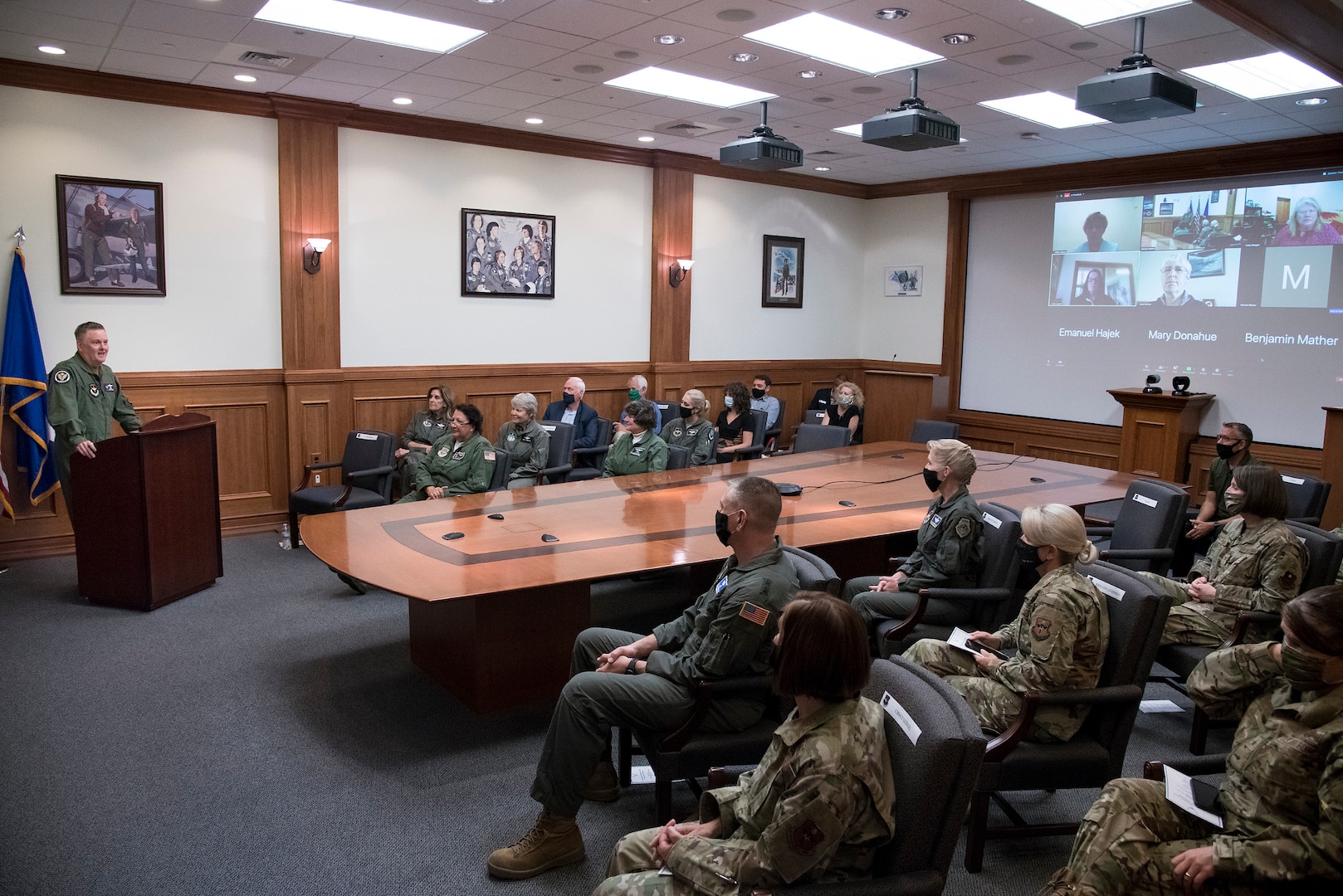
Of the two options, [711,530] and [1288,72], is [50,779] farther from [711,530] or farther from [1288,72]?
[1288,72]

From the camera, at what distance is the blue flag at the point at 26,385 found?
20.1 feet

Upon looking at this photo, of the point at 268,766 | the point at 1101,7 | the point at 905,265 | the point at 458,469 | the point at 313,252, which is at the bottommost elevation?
the point at 268,766

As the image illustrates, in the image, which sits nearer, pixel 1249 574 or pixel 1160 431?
pixel 1249 574

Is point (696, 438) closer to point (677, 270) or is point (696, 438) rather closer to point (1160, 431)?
point (677, 270)

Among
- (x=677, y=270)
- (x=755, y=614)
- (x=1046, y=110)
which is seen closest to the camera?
(x=755, y=614)

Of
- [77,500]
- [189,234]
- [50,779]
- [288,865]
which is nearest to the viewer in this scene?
[288,865]

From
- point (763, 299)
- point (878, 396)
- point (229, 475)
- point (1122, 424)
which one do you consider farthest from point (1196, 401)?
point (229, 475)

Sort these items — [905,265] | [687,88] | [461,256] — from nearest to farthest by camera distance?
[687,88], [461,256], [905,265]

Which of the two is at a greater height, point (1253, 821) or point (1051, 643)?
point (1051, 643)

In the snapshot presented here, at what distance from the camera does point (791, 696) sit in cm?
204

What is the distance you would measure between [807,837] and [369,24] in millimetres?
5441

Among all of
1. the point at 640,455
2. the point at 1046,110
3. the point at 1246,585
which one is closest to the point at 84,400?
the point at 640,455

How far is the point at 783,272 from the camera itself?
35.6 ft

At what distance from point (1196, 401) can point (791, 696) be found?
7.97 m
